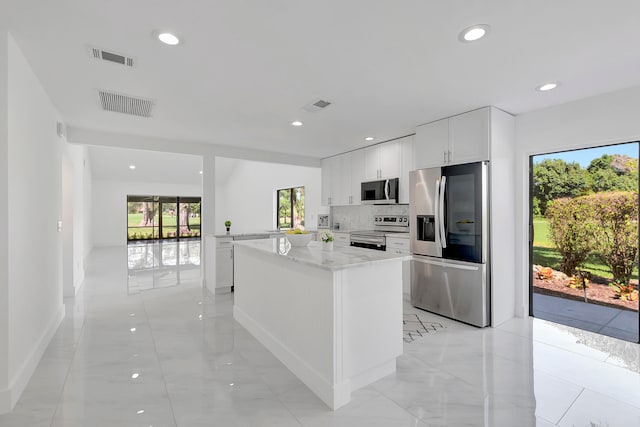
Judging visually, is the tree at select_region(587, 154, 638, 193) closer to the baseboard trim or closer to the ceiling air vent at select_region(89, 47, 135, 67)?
the ceiling air vent at select_region(89, 47, 135, 67)

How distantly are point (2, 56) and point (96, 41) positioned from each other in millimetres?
567

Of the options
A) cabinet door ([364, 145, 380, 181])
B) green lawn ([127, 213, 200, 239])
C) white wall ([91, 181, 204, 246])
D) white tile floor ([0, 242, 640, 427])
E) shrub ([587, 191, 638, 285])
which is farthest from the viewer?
green lawn ([127, 213, 200, 239])

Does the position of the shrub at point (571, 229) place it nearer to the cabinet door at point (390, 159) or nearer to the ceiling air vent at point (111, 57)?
the cabinet door at point (390, 159)

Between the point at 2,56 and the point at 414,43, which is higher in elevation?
the point at 414,43

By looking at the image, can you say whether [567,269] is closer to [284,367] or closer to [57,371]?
[284,367]

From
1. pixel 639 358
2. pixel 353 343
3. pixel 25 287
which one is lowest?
pixel 639 358

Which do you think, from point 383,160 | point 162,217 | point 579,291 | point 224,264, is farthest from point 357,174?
point 162,217

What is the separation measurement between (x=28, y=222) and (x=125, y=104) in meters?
1.57

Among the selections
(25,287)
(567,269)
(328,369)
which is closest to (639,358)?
(567,269)

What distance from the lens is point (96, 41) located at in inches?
84.7

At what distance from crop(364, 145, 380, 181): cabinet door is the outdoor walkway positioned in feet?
9.45

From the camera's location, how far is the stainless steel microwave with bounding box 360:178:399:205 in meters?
4.94

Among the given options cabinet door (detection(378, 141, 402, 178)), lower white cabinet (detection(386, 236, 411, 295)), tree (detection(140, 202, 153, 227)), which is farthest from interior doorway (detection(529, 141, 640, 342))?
tree (detection(140, 202, 153, 227))

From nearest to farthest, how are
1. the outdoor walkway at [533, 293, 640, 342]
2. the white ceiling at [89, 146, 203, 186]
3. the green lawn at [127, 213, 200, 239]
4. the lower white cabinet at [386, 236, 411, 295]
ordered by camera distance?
1. the outdoor walkway at [533, 293, 640, 342]
2. the lower white cabinet at [386, 236, 411, 295]
3. the white ceiling at [89, 146, 203, 186]
4. the green lawn at [127, 213, 200, 239]
